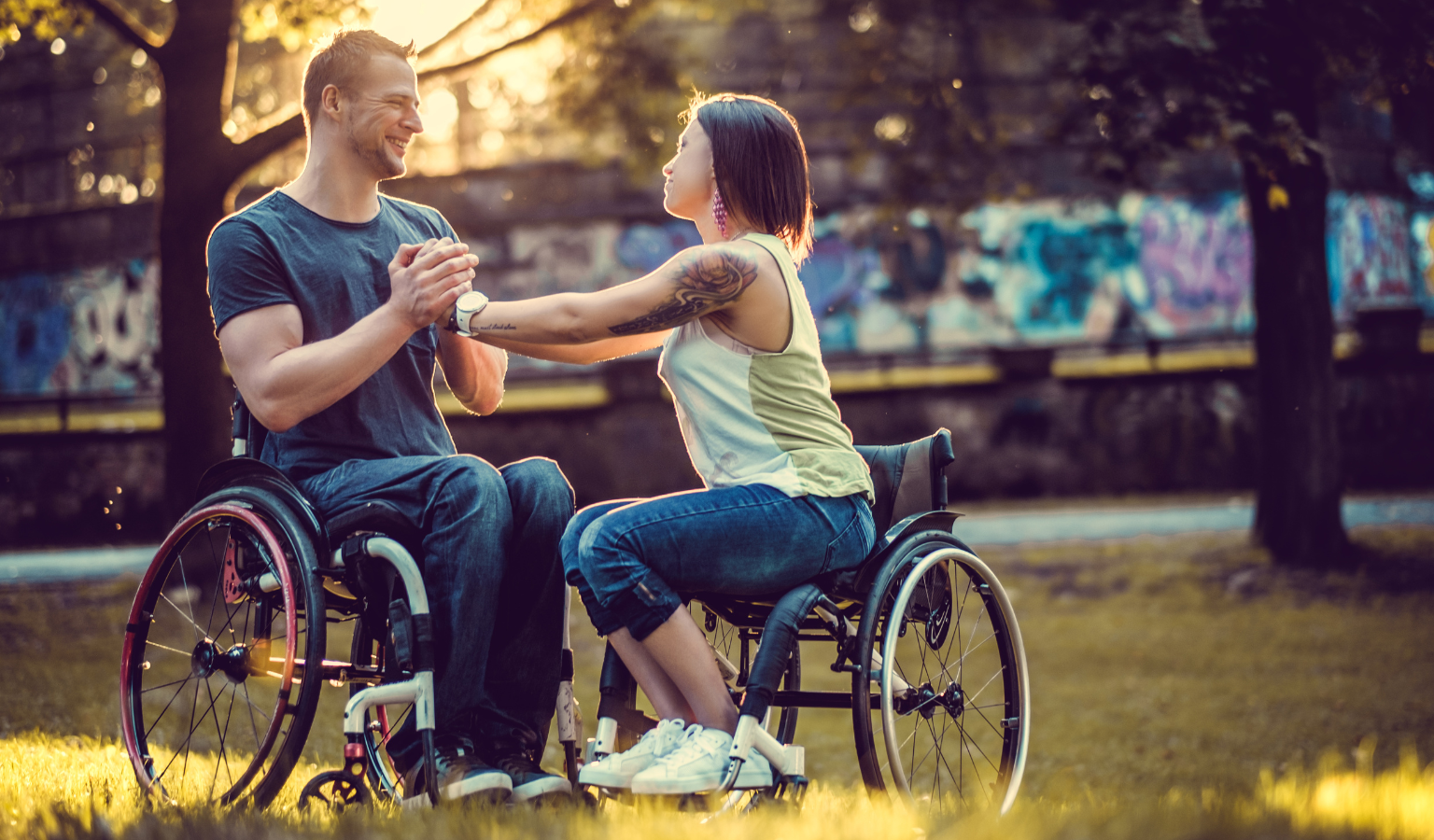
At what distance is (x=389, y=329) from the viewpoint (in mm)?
2973

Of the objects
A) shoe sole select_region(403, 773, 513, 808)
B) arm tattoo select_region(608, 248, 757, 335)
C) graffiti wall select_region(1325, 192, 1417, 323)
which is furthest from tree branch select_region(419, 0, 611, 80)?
graffiti wall select_region(1325, 192, 1417, 323)

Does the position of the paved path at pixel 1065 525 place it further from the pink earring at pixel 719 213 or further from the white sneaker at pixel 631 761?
the white sneaker at pixel 631 761

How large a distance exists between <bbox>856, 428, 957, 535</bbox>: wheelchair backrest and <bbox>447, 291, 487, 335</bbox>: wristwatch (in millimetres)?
1094

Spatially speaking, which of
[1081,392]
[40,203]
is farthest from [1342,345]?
[40,203]

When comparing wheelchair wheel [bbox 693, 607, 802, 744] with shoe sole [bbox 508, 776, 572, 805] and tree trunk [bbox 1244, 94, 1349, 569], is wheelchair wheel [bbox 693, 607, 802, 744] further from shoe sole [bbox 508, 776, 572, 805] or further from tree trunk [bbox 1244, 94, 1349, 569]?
tree trunk [bbox 1244, 94, 1349, 569]

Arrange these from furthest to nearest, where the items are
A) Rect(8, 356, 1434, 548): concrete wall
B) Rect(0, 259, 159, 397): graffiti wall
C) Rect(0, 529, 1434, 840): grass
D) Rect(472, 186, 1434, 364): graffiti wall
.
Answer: Rect(0, 259, 159, 397): graffiti wall
Rect(472, 186, 1434, 364): graffiti wall
Rect(8, 356, 1434, 548): concrete wall
Rect(0, 529, 1434, 840): grass

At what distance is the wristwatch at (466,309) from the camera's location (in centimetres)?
303

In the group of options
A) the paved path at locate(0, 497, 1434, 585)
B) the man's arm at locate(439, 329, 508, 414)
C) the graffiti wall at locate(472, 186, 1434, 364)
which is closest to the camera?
the man's arm at locate(439, 329, 508, 414)

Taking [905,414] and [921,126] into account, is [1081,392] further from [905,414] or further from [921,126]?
[921,126]

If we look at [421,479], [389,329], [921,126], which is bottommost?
[421,479]

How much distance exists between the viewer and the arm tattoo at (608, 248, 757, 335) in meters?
2.87

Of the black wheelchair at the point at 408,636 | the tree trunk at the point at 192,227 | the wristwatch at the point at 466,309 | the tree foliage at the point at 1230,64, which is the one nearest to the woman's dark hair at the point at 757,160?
the wristwatch at the point at 466,309

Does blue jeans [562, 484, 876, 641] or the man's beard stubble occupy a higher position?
the man's beard stubble

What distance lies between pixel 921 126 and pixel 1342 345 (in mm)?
9241
